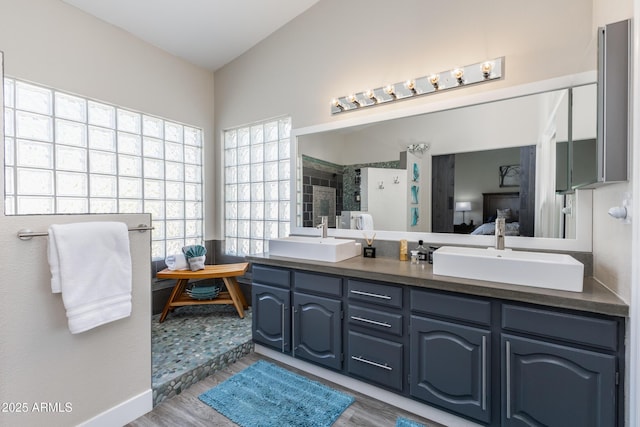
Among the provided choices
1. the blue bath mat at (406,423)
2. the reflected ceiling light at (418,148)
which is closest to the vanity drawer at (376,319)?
the blue bath mat at (406,423)

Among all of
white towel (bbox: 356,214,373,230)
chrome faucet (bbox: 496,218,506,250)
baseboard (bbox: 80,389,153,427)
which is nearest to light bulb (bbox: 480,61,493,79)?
chrome faucet (bbox: 496,218,506,250)

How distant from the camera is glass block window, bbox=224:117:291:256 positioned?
10.4 ft

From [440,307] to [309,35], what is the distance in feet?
8.83

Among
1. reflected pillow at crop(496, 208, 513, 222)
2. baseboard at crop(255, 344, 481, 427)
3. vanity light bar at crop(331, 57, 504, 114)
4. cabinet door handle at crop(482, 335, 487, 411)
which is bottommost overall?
baseboard at crop(255, 344, 481, 427)

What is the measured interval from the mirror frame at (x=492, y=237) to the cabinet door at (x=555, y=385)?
2.34ft

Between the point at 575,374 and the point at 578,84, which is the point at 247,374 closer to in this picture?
the point at 575,374

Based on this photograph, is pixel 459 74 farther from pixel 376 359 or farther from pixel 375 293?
pixel 376 359

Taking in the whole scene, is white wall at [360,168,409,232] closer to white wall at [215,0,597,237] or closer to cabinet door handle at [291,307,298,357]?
white wall at [215,0,597,237]

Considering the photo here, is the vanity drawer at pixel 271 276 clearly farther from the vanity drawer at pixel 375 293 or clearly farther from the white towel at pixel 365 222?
the white towel at pixel 365 222

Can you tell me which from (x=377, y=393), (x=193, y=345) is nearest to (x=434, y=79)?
(x=377, y=393)

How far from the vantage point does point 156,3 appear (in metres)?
2.51

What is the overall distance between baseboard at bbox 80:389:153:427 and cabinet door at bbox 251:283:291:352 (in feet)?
2.74

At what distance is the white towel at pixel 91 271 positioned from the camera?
4.49 ft

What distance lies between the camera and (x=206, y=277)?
2875 mm
